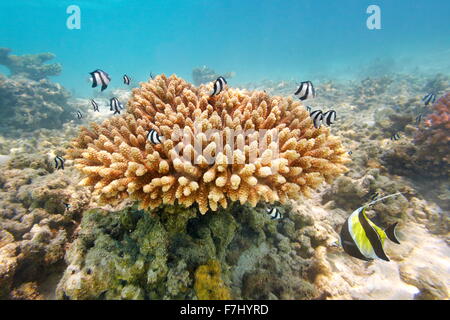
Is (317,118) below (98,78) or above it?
below

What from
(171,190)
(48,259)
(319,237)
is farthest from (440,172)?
(48,259)

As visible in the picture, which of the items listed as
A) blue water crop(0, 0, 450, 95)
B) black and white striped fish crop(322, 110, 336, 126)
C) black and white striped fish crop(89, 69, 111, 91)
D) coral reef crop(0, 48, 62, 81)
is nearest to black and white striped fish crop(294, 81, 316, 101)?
black and white striped fish crop(322, 110, 336, 126)

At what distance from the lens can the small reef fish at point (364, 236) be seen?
2.05 meters

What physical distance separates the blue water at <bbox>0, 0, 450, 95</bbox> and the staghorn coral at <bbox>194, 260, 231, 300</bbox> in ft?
255

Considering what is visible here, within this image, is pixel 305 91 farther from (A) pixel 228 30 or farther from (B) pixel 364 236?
(A) pixel 228 30

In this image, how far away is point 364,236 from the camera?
2.09 metres

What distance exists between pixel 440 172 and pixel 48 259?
846 cm

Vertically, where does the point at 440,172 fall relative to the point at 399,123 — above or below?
below

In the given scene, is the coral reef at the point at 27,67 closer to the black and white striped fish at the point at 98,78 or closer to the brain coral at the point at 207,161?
the black and white striped fish at the point at 98,78

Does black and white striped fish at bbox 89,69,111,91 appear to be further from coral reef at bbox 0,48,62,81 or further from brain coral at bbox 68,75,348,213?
coral reef at bbox 0,48,62,81

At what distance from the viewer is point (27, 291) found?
2.62 m

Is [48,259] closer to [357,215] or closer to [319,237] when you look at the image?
[357,215]

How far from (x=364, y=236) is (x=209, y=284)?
1.70 meters

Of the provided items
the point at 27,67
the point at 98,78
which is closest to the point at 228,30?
the point at 27,67
